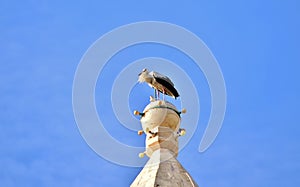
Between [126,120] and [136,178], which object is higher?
[126,120]

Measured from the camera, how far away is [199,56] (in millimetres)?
15742

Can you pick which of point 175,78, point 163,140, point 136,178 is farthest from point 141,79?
point 136,178

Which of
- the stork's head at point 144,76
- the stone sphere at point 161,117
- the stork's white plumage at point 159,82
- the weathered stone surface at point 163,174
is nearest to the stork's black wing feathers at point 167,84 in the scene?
the stork's white plumage at point 159,82

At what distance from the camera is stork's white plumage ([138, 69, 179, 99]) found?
16.5 m

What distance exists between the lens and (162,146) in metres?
15.1

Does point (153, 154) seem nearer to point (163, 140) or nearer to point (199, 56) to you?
point (163, 140)

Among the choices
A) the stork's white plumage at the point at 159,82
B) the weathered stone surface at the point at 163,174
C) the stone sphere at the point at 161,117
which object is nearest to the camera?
the weathered stone surface at the point at 163,174

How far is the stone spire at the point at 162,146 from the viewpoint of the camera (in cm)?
1370

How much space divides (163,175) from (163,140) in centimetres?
159

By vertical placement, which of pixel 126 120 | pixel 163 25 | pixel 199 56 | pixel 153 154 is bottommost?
pixel 153 154

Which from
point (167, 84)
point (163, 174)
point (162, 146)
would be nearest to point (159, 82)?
point (167, 84)

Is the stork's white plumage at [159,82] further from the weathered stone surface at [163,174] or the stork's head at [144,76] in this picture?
the weathered stone surface at [163,174]

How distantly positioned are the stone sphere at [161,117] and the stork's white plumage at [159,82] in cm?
89

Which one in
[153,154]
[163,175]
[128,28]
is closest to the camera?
[163,175]
